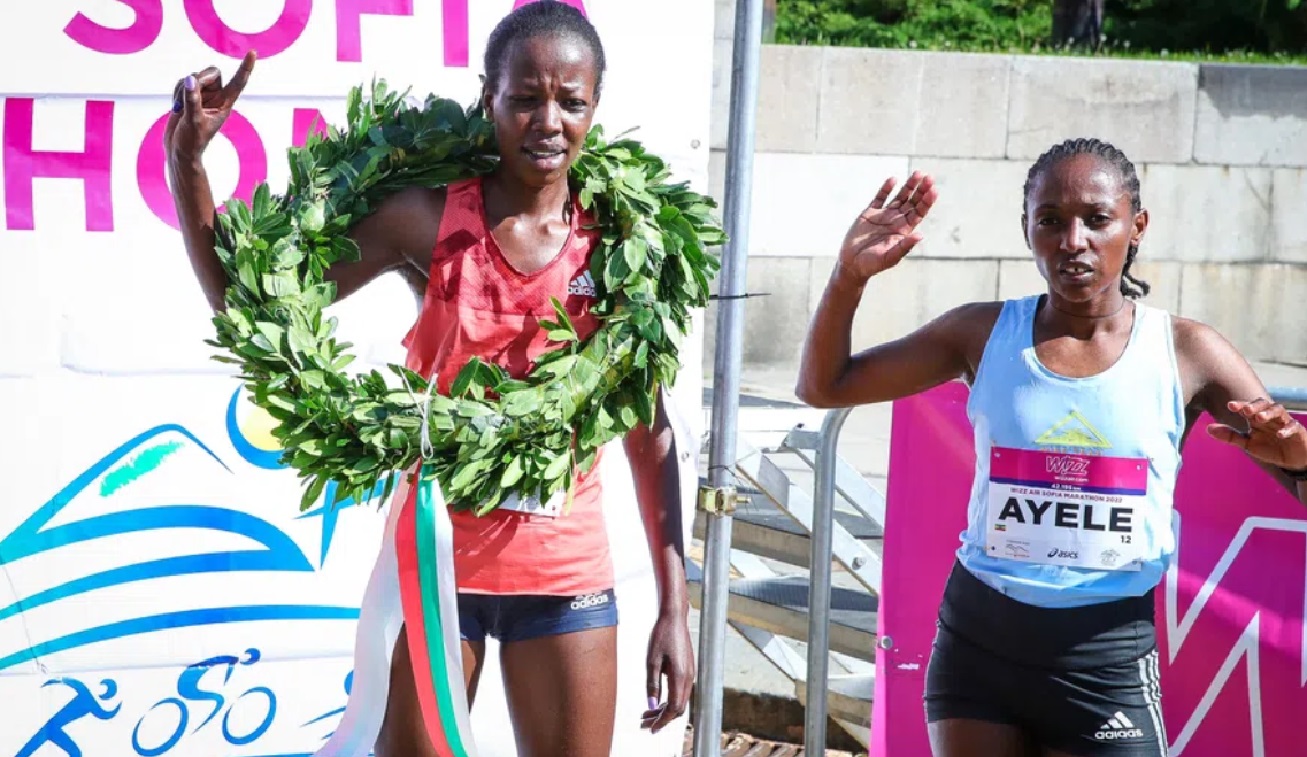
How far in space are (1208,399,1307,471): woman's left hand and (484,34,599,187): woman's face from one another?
1367 millimetres

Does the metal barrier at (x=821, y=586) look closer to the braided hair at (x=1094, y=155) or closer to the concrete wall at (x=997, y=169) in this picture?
the braided hair at (x=1094, y=155)

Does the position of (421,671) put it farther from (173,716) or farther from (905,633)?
(905,633)

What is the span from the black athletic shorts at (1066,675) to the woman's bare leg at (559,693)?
0.71 metres

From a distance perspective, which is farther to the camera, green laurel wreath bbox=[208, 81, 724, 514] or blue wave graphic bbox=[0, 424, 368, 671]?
blue wave graphic bbox=[0, 424, 368, 671]

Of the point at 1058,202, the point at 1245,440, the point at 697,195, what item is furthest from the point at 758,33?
the point at 1245,440

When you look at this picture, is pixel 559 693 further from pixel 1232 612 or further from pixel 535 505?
pixel 1232 612

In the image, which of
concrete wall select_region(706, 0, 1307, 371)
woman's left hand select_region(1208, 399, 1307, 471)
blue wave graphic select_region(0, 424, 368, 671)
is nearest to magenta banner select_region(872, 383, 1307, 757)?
woman's left hand select_region(1208, 399, 1307, 471)

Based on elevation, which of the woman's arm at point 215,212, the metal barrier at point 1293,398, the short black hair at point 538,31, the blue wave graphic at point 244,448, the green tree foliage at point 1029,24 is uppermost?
the green tree foliage at point 1029,24

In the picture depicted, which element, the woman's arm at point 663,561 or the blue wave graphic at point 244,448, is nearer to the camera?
the woman's arm at point 663,561

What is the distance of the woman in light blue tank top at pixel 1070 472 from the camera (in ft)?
10.7

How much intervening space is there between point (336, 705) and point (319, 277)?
152 cm

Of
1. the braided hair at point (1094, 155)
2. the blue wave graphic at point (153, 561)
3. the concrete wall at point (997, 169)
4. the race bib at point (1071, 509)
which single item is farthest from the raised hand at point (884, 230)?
the concrete wall at point (997, 169)

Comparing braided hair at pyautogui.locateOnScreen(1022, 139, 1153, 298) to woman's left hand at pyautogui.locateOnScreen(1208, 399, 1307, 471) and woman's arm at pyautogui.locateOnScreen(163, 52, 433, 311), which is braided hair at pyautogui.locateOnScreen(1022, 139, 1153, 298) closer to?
woman's left hand at pyautogui.locateOnScreen(1208, 399, 1307, 471)

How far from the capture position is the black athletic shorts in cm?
325
